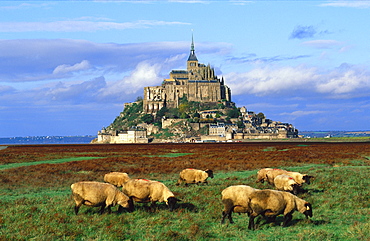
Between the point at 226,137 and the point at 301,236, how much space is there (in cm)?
16050

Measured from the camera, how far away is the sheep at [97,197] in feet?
52.8

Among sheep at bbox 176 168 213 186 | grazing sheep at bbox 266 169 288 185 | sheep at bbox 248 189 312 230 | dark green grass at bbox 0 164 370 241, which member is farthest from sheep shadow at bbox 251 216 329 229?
sheep at bbox 176 168 213 186

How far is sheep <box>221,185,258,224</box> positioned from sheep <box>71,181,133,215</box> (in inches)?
148

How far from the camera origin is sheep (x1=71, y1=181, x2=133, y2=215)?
16.1m

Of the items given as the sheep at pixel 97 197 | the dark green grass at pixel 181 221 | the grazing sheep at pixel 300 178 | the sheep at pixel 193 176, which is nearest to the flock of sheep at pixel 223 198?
the sheep at pixel 97 197

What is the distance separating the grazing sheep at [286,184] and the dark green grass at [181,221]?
61 cm

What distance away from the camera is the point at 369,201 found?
1866 cm

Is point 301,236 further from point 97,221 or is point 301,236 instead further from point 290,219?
point 97,221

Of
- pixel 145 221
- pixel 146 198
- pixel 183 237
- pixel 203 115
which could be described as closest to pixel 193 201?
pixel 146 198

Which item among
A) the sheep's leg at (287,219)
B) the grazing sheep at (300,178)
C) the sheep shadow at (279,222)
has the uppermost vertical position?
the grazing sheep at (300,178)

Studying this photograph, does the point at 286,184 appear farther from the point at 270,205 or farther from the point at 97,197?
the point at 97,197

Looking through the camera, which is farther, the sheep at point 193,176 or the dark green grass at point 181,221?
the sheep at point 193,176

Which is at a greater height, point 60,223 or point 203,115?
point 203,115

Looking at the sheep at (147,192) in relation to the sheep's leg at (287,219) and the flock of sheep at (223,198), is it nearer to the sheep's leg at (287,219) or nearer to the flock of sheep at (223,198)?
the flock of sheep at (223,198)
